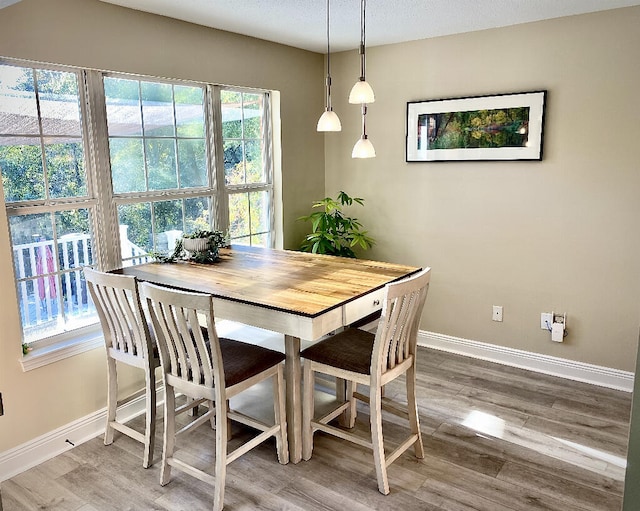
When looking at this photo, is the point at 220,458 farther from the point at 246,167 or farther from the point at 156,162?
the point at 246,167

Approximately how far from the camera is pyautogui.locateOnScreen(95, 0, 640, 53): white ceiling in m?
2.96

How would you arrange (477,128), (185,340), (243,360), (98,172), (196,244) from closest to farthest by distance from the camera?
(185,340) → (243,360) → (98,172) → (196,244) → (477,128)

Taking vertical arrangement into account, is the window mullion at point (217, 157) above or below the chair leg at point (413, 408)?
above

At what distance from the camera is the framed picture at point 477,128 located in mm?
3537

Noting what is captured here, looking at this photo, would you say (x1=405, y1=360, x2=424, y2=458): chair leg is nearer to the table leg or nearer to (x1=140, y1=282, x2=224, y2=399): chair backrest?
the table leg

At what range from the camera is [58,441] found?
2.79 meters

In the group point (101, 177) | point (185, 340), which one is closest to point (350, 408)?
point (185, 340)

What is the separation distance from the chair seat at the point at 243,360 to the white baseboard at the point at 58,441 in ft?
2.96

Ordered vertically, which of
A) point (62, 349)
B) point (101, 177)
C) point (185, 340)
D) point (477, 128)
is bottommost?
point (62, 349)

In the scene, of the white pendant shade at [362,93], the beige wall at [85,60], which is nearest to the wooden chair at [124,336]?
the beige wall at [85,60]

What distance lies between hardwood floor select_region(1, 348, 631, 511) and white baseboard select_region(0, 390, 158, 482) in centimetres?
5

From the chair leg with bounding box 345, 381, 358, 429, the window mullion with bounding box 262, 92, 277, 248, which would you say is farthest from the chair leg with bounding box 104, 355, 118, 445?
the window mullion with bounding box 262, 92, 277, 248

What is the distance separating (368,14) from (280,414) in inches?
94.6

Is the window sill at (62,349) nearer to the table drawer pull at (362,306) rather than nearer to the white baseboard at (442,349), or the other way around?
the white baseboard at (442,349)
